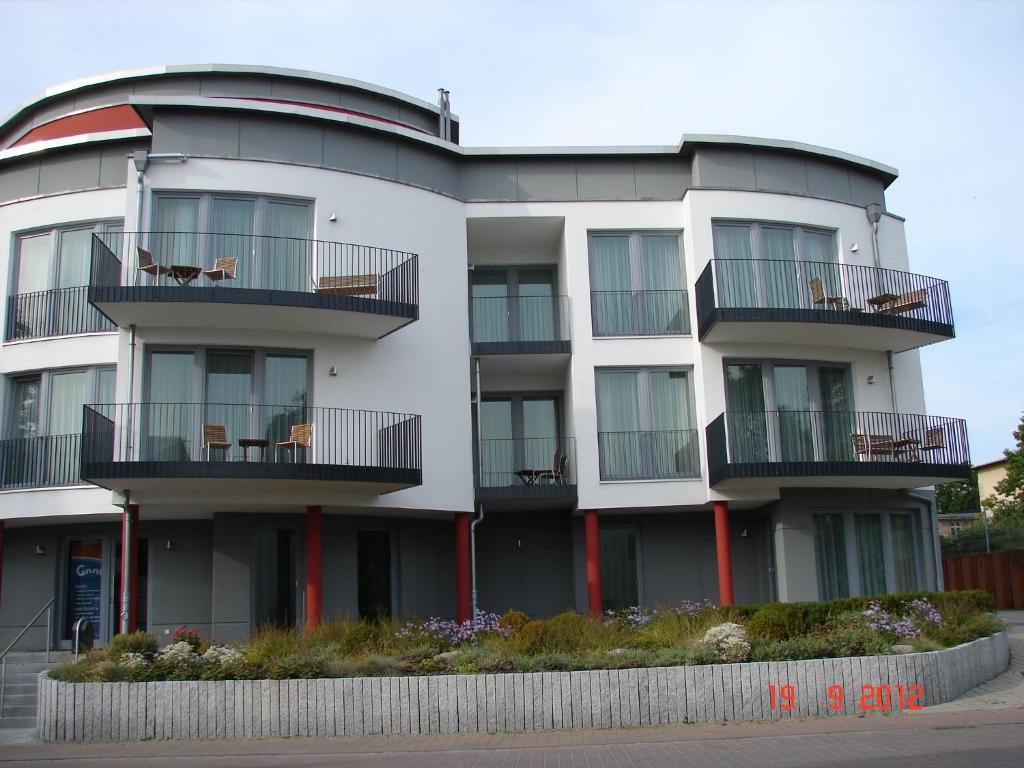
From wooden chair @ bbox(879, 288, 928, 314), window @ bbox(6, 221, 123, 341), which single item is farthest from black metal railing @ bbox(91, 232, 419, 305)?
wooden chair @ bbox(879, 288, 928, 314)

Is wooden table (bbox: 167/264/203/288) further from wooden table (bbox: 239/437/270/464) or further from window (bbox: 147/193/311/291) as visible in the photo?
wooden table (bbox: 239/437/270/464)

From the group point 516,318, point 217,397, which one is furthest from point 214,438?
point 516,318

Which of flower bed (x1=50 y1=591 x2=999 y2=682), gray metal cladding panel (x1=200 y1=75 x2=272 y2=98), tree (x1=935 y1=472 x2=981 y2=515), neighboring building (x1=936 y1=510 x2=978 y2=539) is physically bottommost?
flower bed (x1=50 y1=591 x2=999 y2=682)

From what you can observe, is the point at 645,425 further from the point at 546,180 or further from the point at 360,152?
the point at 360,152

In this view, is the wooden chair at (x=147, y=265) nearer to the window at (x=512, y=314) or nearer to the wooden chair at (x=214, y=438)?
the wooden chair at (x=214, y=438)

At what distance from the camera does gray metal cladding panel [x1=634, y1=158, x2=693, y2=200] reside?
72.5ft

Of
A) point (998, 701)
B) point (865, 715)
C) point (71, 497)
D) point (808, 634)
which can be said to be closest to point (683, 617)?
point (808, 634)

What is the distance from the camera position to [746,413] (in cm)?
2038

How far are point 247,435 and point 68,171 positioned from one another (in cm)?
669

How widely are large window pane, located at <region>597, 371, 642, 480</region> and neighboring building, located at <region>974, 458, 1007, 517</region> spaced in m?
36.9

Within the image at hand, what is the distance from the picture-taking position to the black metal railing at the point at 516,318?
72.6ft

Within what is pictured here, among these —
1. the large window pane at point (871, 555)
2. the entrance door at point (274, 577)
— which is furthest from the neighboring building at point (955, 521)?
the entrance door at point (274, 577)

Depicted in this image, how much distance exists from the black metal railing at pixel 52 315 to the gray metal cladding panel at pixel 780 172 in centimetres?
1369

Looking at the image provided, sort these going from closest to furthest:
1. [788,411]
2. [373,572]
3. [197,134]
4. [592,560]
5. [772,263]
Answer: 1. [197,134]
2. [788,411]
3. [592,560]
4. [373,572]
5. [772,263]
